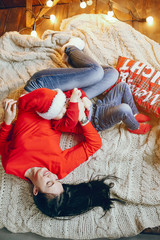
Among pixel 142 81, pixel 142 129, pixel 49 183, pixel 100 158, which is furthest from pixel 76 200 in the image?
pixel 142 81

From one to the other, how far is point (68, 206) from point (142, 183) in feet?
1.37

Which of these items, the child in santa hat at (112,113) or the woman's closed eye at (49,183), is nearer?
the woman's closed eye at (49,183)

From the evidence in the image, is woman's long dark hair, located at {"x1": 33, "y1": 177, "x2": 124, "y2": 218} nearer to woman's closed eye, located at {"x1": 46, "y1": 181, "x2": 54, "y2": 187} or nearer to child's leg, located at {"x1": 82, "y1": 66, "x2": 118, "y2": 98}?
woman's closed eye, located at {"x1": 46, "y1": 181, "x2": 54, "y2": 187}

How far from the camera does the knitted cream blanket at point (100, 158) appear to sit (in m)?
1.01

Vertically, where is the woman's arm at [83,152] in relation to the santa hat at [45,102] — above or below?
below

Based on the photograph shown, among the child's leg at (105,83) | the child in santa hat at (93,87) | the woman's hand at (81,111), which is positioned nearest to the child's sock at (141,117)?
the child in santa hat at (93,87)

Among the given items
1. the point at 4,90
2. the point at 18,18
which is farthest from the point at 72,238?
the point at 18,18

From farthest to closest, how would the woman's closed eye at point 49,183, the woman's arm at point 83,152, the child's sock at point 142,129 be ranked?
1. the child's sock at point 142,129
2. the woman's arm at point 83,152
3. the woman's closed eye at point 49,183

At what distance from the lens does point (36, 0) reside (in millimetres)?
1958

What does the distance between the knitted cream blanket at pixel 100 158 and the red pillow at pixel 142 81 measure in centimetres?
10

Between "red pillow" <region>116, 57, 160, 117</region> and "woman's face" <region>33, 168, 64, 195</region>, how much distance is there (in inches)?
27.8

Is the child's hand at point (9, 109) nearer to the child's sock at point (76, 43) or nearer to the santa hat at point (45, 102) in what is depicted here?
the santa hat at point (45, 102)

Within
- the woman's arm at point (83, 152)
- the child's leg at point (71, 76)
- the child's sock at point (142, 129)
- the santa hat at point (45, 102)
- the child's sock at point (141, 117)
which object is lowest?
the woman's arm at point (83, 152)

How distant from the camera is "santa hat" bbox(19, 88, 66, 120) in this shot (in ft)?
3.28
